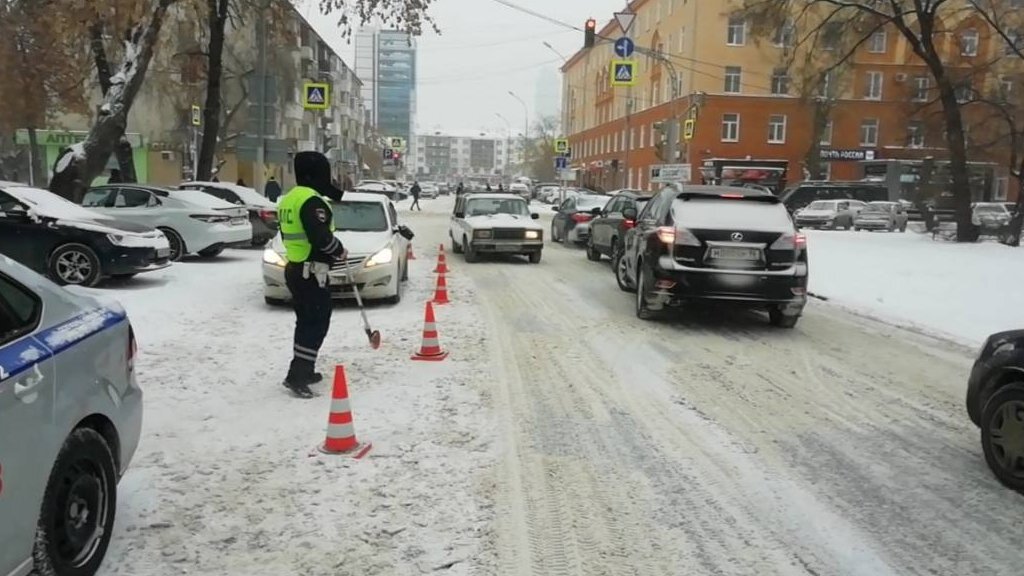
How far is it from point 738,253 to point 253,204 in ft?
43.1

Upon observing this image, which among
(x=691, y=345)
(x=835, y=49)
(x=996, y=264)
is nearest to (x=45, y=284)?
(x=691, y=345)

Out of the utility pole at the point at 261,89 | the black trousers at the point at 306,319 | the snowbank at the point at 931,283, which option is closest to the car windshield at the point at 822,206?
the snowbank at the point at 931,283

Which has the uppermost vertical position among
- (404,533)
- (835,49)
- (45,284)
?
(835,49)

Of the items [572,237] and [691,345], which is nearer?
[691,345]

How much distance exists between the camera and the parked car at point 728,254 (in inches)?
372

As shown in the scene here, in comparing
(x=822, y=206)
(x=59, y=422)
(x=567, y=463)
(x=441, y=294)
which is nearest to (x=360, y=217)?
(x=441, y=294)

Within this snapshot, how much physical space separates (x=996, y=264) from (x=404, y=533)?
15.8 meters

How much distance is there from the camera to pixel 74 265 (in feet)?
38.0

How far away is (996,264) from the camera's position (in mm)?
16125

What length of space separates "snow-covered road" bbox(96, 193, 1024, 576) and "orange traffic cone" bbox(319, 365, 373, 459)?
0.42 ft

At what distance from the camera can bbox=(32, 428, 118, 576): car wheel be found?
3.16 meters

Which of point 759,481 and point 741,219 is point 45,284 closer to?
point 759,481

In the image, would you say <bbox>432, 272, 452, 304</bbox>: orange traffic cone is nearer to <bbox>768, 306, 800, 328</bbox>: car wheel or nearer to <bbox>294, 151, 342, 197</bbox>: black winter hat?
<bbox>768, 306, 800, 328</bbox>: car wheel

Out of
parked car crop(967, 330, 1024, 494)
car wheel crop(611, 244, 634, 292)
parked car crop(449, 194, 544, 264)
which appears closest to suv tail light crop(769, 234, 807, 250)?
car wheel crop(611, 244, 634, 292)
